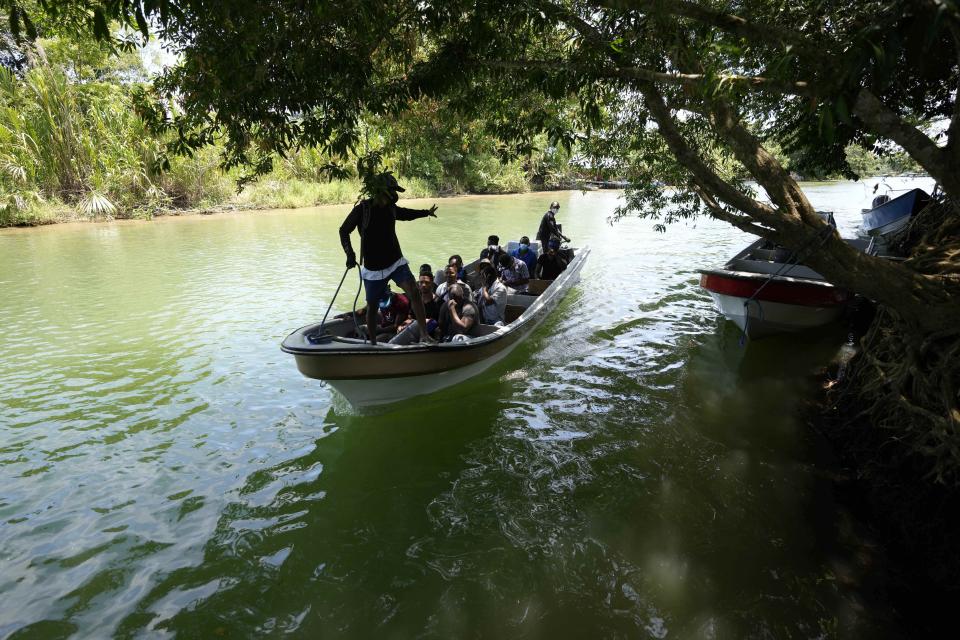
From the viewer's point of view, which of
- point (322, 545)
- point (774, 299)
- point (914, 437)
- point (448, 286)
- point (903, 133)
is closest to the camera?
point (903, 133)

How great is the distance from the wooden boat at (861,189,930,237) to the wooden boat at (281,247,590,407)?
7.51 meters

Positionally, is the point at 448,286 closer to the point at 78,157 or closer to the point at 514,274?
the point at 514,274

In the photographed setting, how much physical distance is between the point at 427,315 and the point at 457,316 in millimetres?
443

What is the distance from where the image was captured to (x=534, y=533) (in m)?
3.90

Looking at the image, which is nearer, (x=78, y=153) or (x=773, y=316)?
(x=773, y=316)

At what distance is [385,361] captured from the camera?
5.13m

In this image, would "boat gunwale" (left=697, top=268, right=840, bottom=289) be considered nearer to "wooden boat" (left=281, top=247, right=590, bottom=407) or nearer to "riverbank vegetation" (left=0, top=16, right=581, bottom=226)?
"wooden boat" (left=281, top=247, right=590, bottom=407)

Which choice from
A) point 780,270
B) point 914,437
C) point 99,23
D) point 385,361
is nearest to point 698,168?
point 780,270

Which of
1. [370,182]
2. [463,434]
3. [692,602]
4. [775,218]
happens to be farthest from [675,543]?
[370,182]

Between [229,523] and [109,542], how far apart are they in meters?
0.80

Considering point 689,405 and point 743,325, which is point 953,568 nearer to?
point 689,405

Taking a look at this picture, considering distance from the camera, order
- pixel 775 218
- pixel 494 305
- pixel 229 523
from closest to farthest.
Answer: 1. pixel 229 523
2. pixel 775 218
3. pixel 494 305

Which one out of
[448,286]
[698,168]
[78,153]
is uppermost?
[78,153]

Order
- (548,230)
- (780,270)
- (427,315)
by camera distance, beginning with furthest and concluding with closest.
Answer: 1. (548,230)
2. (427,315)
3. (780,270)
